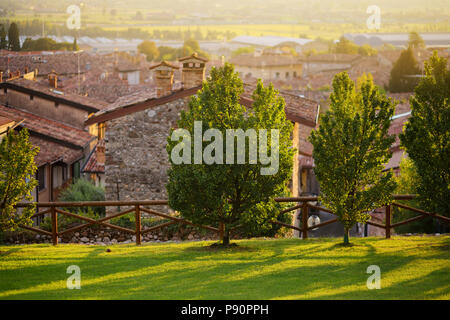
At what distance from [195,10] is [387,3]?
66.8m

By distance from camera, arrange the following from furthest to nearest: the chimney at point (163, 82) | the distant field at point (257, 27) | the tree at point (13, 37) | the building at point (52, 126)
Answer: the distant field at point (257, 27)
the tree at point (13, 37)
the building at point (52, 126)
the chimney at point (163, 82)

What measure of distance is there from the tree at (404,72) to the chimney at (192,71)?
52.7m

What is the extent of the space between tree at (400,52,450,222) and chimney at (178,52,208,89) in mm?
10953

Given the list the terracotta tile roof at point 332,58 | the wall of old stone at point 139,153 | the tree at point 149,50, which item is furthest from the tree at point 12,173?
the tree at point 149,50

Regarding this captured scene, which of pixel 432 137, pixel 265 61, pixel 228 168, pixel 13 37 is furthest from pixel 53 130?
pixel 265 61

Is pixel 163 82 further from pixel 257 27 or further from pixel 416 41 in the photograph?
pixel 257 27

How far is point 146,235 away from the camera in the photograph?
1767 cm

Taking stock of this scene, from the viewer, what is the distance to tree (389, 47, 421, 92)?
70562mm

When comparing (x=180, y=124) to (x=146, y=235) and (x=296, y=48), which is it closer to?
(x=146, y=235)

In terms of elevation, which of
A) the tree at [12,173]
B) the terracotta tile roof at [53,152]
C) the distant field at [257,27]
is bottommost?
the terracotta tile roof at [53,152]

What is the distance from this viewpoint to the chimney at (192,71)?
72.1 ft

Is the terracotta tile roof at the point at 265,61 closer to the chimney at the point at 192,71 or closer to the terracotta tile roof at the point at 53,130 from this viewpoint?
the terracotta tile roof at the point at 53,130

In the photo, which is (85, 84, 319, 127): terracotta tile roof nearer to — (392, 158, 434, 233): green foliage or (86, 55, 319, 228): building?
(86, 55, 319, 228): building

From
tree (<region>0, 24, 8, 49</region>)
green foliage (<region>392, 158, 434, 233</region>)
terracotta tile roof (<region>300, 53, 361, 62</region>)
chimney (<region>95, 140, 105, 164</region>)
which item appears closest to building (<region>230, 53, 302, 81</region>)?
terracotta tile roof (<region>300, 53, 361, 62</region>)
